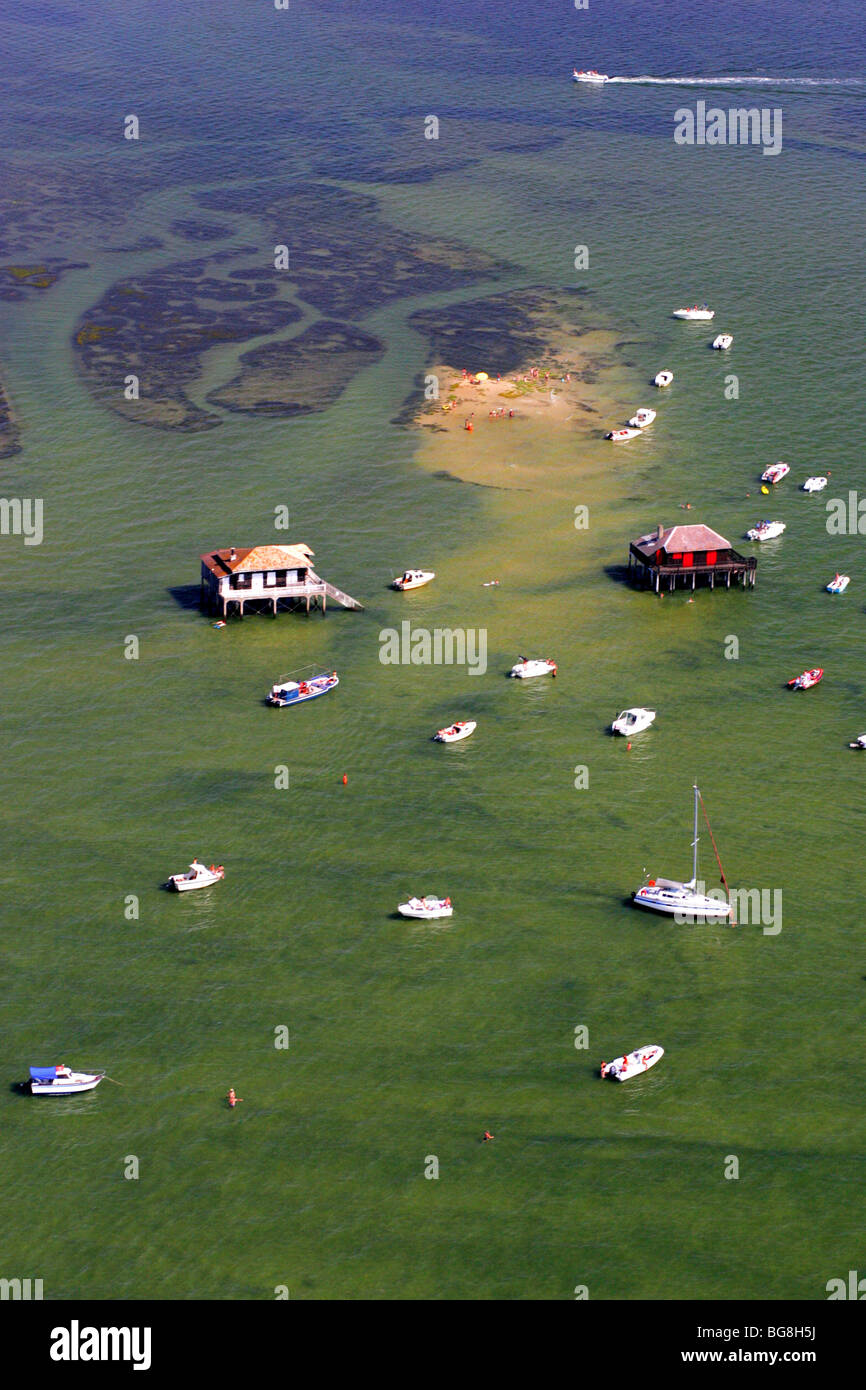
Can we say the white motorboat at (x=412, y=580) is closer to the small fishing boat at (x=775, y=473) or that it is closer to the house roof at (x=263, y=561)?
the house roof at (x=263, y=561)

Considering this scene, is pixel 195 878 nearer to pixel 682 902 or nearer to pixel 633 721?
pixel 682 902

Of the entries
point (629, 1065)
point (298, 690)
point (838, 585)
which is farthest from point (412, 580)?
point (629, 1065)

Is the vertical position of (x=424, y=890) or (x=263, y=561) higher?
(x=263, y=561)

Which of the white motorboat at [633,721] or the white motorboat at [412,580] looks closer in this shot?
the white motorboat at [633,721]

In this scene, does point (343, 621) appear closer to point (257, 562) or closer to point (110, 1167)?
point (257, 562)

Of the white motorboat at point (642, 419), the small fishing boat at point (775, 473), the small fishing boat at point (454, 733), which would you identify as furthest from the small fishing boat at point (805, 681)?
the white motorboat at point (642, 419)
